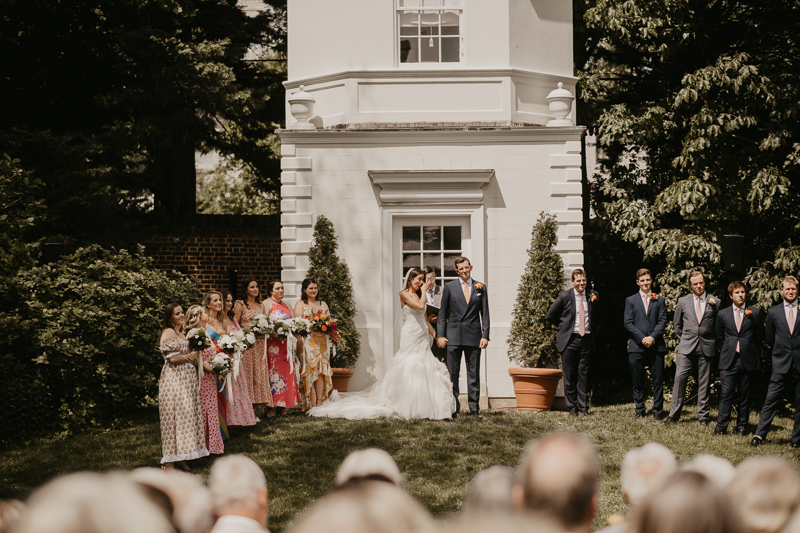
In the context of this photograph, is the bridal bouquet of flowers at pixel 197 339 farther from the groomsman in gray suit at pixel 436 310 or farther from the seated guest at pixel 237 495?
the seated guest at pixel 237 495

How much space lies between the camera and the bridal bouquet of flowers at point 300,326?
453 inches

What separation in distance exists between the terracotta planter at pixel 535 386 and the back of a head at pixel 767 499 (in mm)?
9765

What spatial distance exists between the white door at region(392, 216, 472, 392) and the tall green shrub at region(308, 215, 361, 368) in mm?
739

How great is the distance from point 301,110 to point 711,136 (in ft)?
21.9

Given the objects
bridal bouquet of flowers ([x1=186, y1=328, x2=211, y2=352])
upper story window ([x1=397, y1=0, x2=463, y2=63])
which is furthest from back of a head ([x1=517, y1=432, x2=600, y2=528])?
upper story window ([x1=397, y1=0, x2=463, y2=63])

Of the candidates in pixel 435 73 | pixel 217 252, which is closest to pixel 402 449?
pixel 435 73

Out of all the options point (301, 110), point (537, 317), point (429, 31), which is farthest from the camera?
point (429, 31)

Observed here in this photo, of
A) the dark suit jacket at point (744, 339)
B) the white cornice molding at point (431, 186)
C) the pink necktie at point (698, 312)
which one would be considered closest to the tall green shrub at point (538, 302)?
the white cornice molding at point (431, 186)

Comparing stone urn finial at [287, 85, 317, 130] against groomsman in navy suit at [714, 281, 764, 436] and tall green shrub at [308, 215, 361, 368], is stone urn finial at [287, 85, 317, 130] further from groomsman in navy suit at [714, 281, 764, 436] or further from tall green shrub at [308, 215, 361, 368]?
groomsman in navy suit at [714, 281, 764, 436]

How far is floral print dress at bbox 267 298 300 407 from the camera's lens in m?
11.6

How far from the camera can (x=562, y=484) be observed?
2.51 m

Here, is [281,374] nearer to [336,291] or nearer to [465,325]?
[336,291]

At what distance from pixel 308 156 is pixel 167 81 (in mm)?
4767

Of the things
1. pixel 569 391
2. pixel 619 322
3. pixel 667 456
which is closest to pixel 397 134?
pixel 569 391
